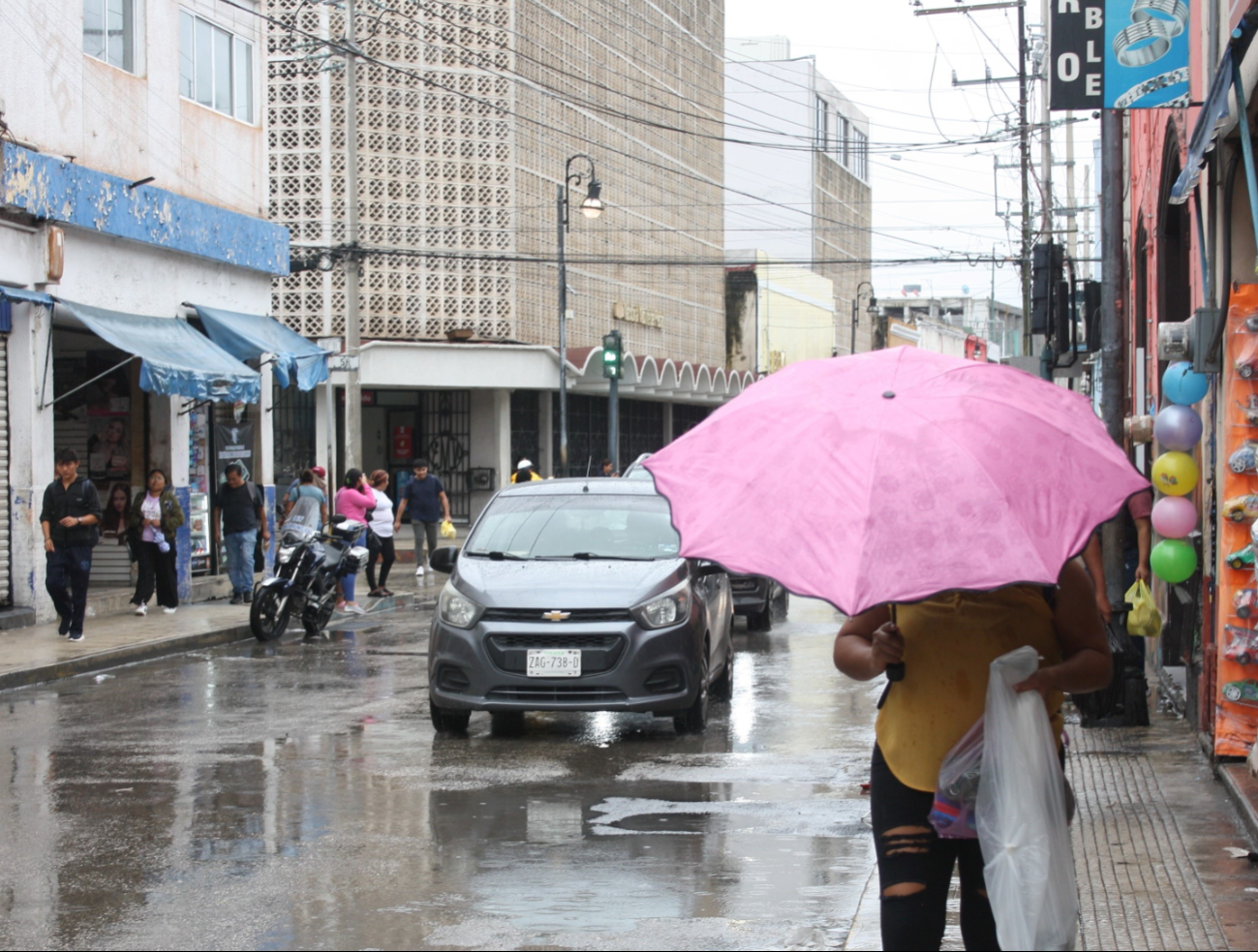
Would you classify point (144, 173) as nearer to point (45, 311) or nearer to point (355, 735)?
point (45, 311)

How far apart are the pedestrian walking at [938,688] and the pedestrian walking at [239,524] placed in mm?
15284

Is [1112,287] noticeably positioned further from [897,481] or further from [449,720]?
[897,481]

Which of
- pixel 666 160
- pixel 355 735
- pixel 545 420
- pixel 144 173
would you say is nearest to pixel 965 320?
pixel 666 160

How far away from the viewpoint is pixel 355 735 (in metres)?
10.4

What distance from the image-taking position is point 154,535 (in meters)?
17.2

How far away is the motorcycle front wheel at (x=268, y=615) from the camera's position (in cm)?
1622

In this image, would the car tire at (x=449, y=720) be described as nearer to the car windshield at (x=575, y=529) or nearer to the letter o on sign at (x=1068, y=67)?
the car windshield at (x=575, y=529)

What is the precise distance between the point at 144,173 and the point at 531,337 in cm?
1896

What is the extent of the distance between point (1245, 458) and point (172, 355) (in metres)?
13.4

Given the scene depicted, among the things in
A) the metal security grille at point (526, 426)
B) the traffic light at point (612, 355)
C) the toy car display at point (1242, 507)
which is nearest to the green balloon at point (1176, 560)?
the toy car display at point (1242, 507)

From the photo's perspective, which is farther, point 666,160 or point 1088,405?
point 666,160

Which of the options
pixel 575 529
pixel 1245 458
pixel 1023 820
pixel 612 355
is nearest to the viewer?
pixel 1023 820

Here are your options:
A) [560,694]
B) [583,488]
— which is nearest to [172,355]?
[583,488]

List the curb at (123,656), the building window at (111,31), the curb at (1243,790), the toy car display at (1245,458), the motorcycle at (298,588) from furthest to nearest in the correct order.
→ the building window at (111,31) < the motorcycle at (298,588) < the curb at (123,656) < the toy car display at (1245,458) < the curb at (1243,790)
